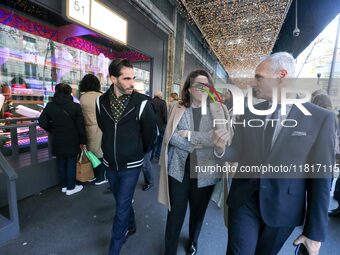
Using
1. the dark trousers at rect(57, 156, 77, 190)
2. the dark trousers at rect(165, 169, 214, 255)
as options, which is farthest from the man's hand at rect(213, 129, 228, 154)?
the dark trousers at rect(57, 156, 77, 190)

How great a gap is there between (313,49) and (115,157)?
6.90 m

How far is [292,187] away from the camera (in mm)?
949

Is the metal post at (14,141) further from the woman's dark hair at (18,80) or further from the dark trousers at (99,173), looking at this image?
the woman's dark hair at (18,80)

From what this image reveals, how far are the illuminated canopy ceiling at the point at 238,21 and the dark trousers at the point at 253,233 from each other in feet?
14.1

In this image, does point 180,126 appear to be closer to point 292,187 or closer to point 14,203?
point 292,187

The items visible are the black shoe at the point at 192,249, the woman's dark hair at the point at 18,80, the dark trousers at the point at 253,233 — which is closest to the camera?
the dark trousers at the point at 253,233

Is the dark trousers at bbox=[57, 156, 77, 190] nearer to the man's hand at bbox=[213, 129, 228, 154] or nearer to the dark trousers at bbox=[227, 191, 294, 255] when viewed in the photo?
the man's hand at bbox=[213, 129, 228, 154]

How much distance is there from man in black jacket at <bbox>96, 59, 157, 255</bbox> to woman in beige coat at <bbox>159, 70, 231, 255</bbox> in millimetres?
234

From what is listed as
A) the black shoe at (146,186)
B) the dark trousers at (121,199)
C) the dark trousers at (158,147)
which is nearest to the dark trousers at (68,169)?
the black shoe at (146,186)

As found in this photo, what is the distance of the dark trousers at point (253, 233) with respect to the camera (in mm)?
1045

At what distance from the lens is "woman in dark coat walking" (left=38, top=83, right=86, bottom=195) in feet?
7.98

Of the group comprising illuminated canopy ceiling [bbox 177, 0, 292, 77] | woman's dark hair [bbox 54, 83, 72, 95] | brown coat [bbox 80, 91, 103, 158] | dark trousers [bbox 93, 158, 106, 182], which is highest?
illuminated canopy ceiling [bbox 177, 0, 292, 77]

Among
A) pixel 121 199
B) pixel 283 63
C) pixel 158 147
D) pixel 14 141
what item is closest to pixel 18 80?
pixel 14 141

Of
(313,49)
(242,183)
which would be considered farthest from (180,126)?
(313,49)
